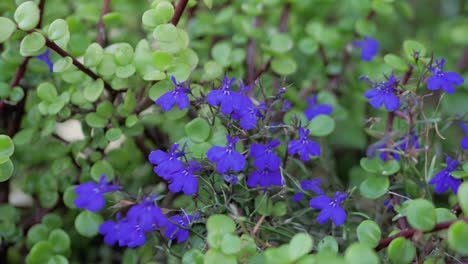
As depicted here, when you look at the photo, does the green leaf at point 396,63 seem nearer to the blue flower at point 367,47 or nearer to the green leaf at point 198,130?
the blue flower at point 367,47

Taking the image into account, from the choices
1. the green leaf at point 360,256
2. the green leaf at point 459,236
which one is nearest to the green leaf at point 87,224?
the green leaf at point 360,256

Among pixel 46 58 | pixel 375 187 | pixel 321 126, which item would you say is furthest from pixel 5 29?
pixel 375 187

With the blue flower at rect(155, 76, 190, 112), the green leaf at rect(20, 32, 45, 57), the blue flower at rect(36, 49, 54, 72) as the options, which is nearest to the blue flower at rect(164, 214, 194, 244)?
the blue flower at rect(155, 76, 190, 112)

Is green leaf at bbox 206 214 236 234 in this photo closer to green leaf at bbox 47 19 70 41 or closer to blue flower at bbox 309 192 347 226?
blue flower at bbox 309 192 347 226

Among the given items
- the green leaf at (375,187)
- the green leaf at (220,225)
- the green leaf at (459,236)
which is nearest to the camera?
the green leaf at (459,236)

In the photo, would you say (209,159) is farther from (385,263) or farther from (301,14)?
(301,14)

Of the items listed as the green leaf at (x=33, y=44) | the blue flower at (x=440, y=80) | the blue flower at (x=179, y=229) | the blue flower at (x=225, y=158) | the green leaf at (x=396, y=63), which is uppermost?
the blue flower at (x=440, y=80)

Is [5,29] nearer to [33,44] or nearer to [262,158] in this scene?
[33,44]

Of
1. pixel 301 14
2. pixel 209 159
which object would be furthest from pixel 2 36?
pixel 301 14
